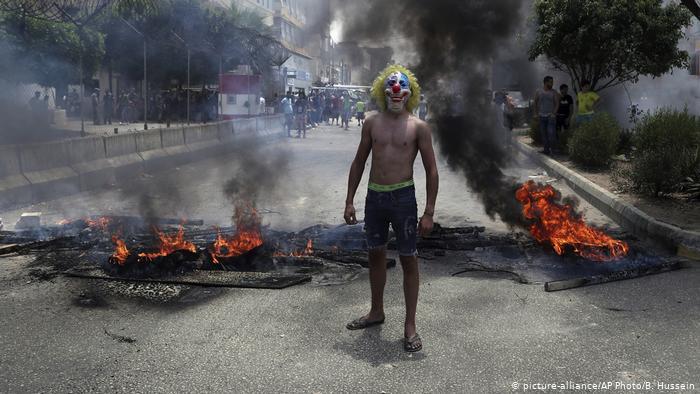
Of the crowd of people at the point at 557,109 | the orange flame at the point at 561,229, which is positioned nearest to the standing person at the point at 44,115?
the crowd of people at the point at 557,109

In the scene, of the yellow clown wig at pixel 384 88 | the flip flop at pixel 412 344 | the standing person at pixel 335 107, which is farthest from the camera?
the standing person at pixel 335 107

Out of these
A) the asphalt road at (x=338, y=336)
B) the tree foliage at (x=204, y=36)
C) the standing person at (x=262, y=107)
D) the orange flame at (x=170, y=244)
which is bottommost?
the asphalt road at (x=338, y=336)

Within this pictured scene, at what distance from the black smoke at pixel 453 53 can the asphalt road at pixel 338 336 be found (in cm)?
322

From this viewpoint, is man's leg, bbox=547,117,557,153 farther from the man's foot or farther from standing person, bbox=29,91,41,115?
standing person, bbox=29,91,41,115

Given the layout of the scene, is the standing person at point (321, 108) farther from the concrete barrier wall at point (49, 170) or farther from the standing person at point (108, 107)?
the concrete barrier wall at point (49, 170)

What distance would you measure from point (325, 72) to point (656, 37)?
7989mm

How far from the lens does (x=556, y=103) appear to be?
14117 millimetres

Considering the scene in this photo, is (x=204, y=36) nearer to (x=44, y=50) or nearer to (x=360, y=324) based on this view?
(x=44, y=50)

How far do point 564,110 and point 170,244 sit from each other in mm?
11665

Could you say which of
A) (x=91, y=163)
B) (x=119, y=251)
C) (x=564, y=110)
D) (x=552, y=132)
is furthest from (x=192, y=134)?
(x=119, y=251)

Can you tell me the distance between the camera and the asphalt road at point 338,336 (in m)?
3.47

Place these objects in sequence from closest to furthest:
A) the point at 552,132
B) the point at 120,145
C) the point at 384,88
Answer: the point at 384,88 → the point at 120,145 → the point at 552,132

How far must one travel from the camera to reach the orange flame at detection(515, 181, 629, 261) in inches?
240

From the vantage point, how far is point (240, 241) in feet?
20.0
